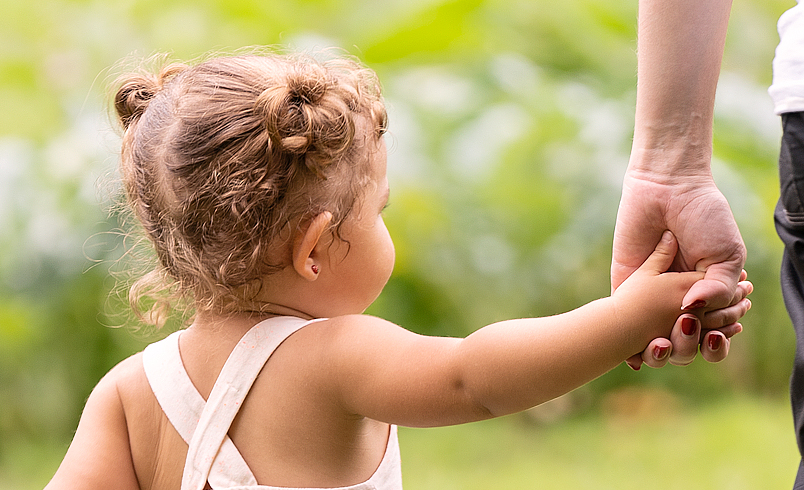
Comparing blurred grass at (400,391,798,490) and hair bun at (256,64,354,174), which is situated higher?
hair bun at (256,64,354,174)

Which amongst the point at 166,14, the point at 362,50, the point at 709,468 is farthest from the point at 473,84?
the point at 709,468

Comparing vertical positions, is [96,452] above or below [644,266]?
below

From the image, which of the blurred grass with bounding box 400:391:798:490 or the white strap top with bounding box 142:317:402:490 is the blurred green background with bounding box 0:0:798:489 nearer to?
the blurred grass with bounding box 400:391:798:490

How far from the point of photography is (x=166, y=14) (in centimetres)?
204

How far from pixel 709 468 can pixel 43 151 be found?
163cm

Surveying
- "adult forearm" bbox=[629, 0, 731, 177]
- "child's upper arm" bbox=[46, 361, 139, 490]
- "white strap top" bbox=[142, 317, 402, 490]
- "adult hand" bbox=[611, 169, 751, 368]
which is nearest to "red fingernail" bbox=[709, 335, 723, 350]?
"adult hand" bbox=[611, 169, 751, 368]

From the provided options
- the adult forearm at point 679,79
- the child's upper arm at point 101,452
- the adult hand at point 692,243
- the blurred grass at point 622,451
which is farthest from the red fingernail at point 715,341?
the blurred grass at point 622,451

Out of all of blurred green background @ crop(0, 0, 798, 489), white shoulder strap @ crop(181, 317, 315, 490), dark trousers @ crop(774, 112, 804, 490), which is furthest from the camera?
blurred green background @ crop(0, 0, 798, 489)

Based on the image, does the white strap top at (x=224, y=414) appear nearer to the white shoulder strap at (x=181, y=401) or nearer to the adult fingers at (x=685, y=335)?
the white shoulder strap at (x=181, y=401)

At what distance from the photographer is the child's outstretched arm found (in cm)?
73

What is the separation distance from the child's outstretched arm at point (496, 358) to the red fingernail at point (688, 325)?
1cm

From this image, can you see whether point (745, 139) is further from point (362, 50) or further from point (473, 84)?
point (362, 50)

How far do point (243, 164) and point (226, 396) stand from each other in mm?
241

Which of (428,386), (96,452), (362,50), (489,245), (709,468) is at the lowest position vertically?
(709,468)
